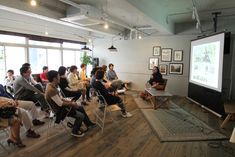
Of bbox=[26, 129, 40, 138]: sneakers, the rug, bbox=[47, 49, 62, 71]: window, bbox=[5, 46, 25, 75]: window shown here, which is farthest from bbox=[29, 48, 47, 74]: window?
the rug

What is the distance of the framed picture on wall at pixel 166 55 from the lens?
25.9ft

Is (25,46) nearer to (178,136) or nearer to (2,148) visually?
(2,148)

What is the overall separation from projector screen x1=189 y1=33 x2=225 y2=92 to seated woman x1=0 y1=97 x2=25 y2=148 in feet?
15.4

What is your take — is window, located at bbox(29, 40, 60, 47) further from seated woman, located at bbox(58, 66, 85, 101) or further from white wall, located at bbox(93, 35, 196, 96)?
seated woman, located at bbox(58, 66, 85, 101)

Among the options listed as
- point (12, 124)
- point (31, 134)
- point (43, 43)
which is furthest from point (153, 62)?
point (12, 124)

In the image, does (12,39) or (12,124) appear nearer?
(12,124)

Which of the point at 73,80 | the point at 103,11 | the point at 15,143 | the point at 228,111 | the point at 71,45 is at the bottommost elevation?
the point at 15,143

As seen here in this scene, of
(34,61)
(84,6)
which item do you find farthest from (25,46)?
(84,6)

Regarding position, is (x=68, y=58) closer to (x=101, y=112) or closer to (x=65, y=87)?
(x=65, y=87)

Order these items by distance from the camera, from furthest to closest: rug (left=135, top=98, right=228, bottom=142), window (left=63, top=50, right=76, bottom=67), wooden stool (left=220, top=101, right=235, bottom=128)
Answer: window (left=63, top=50, right=76, bottom=67) < wooden stool (left=220, top=101, right=235, bottom=128) < rug (left=135, top=98, right=228, bottom=142)

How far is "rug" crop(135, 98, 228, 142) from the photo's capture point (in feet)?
11.8

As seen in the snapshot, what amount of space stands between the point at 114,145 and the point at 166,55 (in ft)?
18.7

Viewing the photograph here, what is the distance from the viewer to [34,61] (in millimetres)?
7020

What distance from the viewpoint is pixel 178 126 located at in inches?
164
